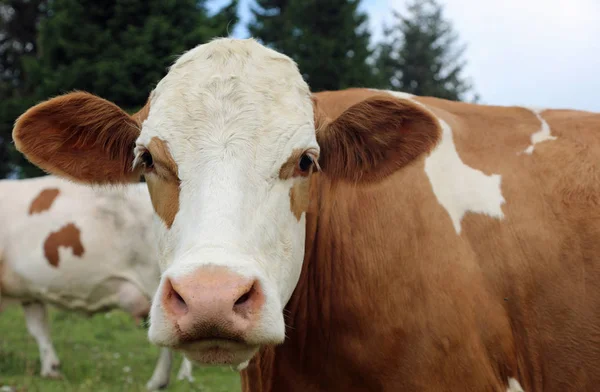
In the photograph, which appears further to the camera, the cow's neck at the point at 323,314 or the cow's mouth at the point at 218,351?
the cow's neck at the point at 323,314

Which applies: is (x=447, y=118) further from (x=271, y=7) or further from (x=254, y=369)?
(x=271, y=7)

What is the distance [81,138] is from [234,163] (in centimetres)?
115

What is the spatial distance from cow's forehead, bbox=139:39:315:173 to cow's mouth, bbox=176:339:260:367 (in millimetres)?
748

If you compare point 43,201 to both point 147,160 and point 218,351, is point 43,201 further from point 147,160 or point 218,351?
point 218,351

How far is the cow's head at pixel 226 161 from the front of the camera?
2.27 meters

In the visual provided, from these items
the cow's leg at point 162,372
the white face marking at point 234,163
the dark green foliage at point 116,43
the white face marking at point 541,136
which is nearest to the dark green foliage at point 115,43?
the dark green foliage at point 116,43

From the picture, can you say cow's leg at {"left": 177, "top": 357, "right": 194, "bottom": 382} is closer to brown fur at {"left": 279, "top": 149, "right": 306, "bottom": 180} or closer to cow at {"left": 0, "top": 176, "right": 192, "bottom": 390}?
cow at {"left": 0, "top": 176, "right": 192, "bottom": 390}

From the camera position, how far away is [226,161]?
8.44ft

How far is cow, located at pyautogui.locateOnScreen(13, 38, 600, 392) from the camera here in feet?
9.25

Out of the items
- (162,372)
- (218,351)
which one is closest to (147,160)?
(218,351)

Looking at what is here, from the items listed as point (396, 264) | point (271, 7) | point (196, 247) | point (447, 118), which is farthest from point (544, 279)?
point (271, 7)

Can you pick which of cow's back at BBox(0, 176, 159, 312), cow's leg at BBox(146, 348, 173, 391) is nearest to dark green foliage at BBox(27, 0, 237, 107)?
cow's back at BBox(0, 176, 159, 312)

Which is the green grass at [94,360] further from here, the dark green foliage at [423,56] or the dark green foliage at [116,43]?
the dark green foliage at [423,56]

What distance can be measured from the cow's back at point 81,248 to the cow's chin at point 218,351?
6164 millimetres
